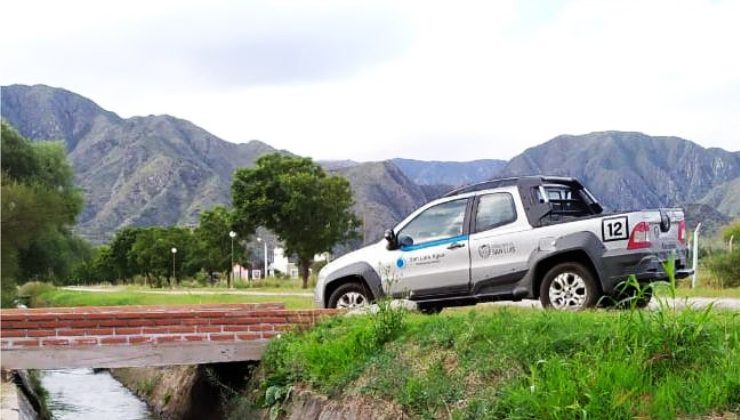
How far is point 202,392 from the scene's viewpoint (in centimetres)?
1491

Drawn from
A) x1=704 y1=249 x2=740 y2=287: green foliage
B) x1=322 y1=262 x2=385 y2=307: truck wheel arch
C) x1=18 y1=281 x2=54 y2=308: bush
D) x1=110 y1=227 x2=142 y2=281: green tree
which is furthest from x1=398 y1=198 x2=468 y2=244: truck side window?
x1=110 y1=227 x2=142 y2=281: green tree

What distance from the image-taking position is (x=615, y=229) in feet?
34.8

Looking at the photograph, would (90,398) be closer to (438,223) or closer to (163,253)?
(438,223)

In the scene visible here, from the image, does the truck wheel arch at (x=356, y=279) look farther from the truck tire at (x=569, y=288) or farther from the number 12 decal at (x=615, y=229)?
the number 12 decal at (x=615, y=229)

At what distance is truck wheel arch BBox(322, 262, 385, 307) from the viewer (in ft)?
40.7

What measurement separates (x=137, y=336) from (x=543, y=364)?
22.3 ft

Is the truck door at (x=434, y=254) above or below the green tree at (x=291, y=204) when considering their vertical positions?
below

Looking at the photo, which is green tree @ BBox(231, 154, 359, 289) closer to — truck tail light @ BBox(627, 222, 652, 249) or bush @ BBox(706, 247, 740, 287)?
bush @ BBox(706, 247, 740, 287)

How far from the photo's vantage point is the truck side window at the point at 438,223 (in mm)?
12180

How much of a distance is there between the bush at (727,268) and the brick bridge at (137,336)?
15.6 metres

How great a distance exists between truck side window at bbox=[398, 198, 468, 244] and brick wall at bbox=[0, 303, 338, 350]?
1.55 m

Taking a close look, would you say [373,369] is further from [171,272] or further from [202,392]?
[171,272]

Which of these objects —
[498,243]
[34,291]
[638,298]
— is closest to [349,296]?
[498,243]

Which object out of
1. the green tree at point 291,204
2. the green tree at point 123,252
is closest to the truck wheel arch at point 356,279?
the green tree at point 291,204
